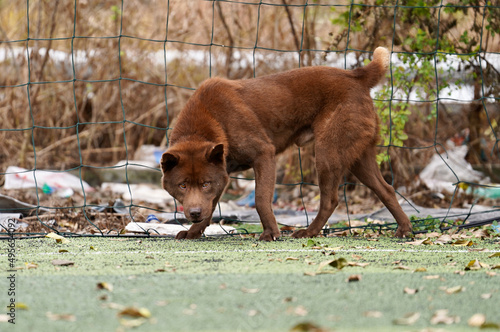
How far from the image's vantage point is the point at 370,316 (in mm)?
2070

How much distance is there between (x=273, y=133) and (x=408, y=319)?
2791 millimetres

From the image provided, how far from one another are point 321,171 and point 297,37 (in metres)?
3.79

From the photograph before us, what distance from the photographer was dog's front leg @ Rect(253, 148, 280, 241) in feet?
14.3

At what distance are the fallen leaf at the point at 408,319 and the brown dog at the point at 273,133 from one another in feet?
7.51

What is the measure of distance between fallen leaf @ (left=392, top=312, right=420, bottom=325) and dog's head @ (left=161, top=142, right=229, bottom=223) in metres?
2.22

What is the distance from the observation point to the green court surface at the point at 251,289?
6.59ft

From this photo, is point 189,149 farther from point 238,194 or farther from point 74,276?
point 238,194

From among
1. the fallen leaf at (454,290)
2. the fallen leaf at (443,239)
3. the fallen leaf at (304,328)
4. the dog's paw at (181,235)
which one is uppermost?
the fallen leaf at (304,328)

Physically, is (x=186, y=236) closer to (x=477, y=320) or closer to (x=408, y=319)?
(x=408, y=319)

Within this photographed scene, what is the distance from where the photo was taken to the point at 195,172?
4.20 m

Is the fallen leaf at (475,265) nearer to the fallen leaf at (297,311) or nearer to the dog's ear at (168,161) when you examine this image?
the fallen leaf at (297,311)

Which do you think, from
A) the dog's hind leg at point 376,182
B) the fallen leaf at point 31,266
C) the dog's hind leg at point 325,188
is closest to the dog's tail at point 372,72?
the dog's hind leg at point 376,182

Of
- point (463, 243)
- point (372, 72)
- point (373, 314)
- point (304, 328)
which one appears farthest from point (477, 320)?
point (372, 72)

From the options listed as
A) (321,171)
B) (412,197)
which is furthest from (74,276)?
(412,197)
